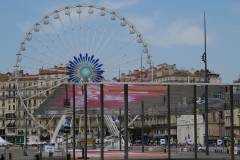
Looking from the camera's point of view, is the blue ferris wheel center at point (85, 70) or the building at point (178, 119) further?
the building at point (178, 119)

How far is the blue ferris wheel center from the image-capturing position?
5978cm

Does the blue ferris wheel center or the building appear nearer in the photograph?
the blue ferris wheel center

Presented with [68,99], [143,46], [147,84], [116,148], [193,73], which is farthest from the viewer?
[193,73]

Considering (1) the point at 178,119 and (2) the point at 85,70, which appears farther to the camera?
(1) the point at 178,119

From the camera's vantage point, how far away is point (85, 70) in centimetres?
5984

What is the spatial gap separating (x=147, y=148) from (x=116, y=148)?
4665 millimetres

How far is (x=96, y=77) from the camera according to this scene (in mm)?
60250

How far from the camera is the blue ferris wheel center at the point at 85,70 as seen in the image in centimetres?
5978

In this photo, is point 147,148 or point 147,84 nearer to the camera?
point 147,84

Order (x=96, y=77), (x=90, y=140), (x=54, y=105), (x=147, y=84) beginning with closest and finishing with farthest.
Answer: (x=147, y=84)
(x=54, y=105)
(x=96, y=77)
(x=90, y=140)

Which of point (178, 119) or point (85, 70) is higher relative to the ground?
point (85, 70)

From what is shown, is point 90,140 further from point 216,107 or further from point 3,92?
point 3,92

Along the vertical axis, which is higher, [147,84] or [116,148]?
[147,84]

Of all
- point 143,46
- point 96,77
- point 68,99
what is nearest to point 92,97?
point 68,99
